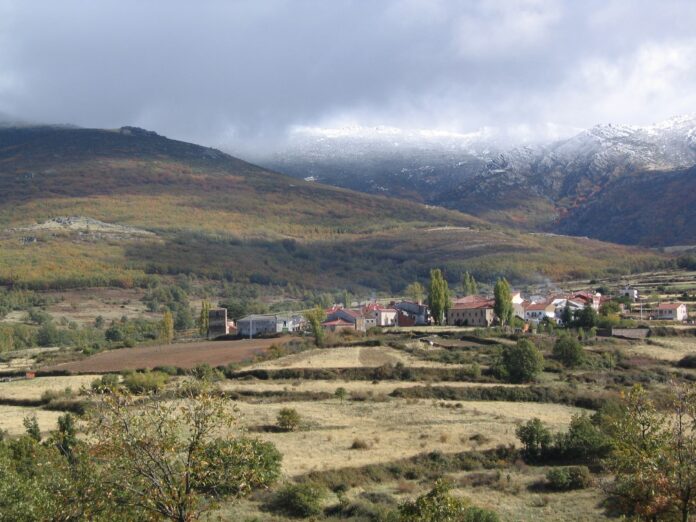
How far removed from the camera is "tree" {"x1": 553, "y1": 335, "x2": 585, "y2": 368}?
6228 centimetres

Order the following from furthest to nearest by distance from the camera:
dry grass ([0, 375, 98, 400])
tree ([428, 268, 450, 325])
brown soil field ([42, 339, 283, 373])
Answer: tree ([428, 268, 450, 325]) < brown soil field ([42, 339, 283, 373]) < dry grass ([0, 375, 98, 400])

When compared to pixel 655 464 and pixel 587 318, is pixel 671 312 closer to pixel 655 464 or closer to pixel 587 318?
pixel 587 318

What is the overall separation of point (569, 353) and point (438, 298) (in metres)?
33.7

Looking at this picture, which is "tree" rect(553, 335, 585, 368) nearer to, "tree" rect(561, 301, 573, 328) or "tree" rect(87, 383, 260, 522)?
"tree" rect(561, 301, 573, 328)

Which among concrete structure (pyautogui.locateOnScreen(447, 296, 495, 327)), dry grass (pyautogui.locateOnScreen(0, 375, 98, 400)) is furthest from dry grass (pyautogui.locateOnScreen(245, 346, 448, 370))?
concrete structure (pyautogui.locateOnScreen(447, 296, 495, 327))

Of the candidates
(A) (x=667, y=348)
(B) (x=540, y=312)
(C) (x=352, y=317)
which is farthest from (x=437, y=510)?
(B) (x=540, y=312)

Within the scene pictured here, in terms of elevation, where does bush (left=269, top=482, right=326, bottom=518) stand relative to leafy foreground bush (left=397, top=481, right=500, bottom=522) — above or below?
below

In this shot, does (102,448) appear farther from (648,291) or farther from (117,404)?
(648,291)

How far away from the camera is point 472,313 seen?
317 ft

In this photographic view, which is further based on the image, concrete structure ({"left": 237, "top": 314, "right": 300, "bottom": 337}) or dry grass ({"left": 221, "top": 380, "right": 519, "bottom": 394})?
concrete structure ({"left": 237, "top": 314, "right": 300, "bottom": 337})

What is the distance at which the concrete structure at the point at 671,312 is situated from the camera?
3612 inches

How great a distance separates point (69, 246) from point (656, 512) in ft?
612

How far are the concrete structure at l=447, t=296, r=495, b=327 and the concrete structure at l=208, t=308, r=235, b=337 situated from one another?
89.5 feet

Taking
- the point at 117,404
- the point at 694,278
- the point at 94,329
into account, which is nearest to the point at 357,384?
the point at 117,404
